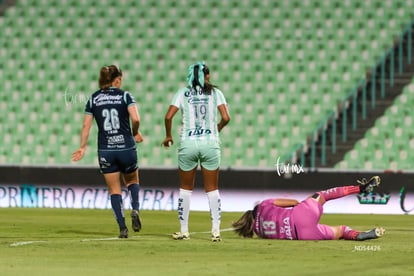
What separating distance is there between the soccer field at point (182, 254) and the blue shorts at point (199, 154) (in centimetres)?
88

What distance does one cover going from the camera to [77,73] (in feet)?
84.5

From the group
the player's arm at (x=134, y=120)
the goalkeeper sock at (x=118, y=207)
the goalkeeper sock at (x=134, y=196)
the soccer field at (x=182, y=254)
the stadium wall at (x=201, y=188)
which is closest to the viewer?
the soccer field at (x=182, y=254)

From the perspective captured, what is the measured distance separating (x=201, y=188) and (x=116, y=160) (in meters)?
9.01

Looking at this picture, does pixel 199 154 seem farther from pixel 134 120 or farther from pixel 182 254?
pixel 182 254

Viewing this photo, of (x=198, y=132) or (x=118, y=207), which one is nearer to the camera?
(x=198, y=132)

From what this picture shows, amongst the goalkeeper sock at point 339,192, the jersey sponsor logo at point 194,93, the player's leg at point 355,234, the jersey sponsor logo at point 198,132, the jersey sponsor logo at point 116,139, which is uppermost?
the jersey sponsor logo at point 194,93

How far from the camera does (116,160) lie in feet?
41.5

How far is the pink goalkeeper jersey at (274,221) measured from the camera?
12422 millimetres

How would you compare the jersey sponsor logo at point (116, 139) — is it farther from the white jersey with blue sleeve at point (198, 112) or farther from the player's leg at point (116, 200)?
the white jersey with blue sleeve at point (198, 112)

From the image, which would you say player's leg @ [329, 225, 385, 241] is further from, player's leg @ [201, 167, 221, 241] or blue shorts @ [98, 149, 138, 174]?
blue shorts @ [98, 149, 138, 174]

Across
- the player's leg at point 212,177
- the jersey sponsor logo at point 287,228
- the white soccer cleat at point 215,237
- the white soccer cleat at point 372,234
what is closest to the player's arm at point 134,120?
the player's leg at point 212,177

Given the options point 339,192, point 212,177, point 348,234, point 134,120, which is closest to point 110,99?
point 134,120

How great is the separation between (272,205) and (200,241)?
3.08ft

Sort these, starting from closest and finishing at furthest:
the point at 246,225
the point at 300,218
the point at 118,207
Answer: the point at 300,218
the point at 118,207
the point at 246,225
